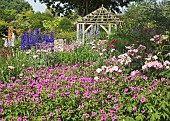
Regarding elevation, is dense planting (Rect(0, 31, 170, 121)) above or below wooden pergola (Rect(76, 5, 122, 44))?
below

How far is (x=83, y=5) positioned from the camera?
26906mm

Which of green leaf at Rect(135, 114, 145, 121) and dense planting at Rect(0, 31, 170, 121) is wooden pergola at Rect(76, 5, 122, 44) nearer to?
dense planting at Rect(0, 31, 170, 121)

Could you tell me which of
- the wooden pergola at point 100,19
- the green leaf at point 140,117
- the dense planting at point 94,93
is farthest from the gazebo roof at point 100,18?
the green leaf at point 140,117

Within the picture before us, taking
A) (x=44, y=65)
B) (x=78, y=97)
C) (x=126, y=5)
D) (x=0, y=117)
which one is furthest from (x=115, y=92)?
(x=126, y=5)

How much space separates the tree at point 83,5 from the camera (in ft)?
88.6

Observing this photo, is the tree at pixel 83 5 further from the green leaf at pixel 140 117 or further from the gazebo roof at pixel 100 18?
the green leaf at pixel 140 117

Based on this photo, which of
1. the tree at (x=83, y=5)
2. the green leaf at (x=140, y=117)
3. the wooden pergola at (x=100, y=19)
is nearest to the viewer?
the green leaf at (x=140, y=117)

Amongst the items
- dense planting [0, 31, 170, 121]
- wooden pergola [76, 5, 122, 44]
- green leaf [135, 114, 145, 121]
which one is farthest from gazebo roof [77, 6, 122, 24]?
green leaf [135, 114, 145, 121]

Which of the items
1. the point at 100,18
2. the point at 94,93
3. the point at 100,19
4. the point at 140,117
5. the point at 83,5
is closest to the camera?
the point at 140,117

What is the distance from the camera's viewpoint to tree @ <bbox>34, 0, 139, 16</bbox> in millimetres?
27000

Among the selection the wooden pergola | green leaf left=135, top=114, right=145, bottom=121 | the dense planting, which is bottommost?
green leaf left=135, top=114, right=145, bottom=121

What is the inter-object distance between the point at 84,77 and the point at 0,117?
139 centimetres

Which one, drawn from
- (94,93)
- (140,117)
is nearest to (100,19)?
(94,93)

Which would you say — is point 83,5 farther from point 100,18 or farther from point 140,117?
point 140,117
